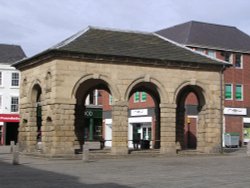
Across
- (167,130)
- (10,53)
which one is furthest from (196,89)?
(10,53)

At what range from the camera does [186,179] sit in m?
16.8

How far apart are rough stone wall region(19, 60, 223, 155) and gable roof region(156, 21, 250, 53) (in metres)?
18.2

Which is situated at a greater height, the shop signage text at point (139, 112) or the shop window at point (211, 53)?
the shop window at point (211, 53)

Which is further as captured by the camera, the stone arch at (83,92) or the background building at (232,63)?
the background building at (232,63)

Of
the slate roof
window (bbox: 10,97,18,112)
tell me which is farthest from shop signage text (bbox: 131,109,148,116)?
the slate roof

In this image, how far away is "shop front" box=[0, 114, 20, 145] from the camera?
5730cm

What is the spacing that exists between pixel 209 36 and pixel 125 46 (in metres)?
23.6

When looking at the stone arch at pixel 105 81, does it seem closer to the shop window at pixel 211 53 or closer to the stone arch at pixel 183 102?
the stone arch at pixel 183 102

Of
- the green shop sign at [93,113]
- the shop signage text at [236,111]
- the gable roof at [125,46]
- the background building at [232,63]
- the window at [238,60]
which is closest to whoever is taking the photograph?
the gable roof at [125,46]

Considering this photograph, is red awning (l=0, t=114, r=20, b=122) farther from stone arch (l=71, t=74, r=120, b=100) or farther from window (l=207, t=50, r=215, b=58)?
stone arch (l=71, t=74, r=120, b=100)

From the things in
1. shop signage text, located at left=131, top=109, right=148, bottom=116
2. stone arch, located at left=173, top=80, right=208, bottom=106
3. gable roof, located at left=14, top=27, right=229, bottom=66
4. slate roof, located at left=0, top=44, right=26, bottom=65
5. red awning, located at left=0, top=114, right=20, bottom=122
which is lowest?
red awning, located at left=0, top=114, right=20, bottom=122

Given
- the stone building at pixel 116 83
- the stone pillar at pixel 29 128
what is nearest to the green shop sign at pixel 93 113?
the stone building at pixel 116 83

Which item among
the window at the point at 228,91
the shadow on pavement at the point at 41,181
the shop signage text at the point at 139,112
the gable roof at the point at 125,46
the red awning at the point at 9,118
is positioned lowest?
the shadow on pavement at the point at 41,181

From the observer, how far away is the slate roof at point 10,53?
192 feet
